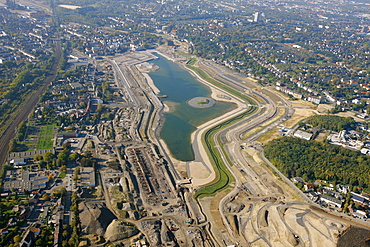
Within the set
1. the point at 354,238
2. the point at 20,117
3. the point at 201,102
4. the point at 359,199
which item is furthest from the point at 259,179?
the point at 20,117

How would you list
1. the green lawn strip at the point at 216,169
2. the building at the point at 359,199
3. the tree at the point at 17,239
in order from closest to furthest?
the tree at the point at 17,239 < the building at the point at 359,199 < the green lawn strip at the point at 216,169

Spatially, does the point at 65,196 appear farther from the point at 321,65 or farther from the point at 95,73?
the point at 321,65

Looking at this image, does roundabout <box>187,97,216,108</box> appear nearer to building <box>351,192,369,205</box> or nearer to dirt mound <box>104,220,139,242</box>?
building <box>351,192,369,205</box>

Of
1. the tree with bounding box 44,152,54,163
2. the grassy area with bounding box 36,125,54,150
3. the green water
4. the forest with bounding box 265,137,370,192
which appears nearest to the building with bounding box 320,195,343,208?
the forest with bounding box 265,137,370,192

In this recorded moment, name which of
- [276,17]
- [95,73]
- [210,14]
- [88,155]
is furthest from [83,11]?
[88,155]

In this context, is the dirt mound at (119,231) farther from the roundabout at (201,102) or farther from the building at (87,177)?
the roundabout at (201,102)

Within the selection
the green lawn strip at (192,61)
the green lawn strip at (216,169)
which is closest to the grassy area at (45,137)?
the green lawn strip at (216,169)
